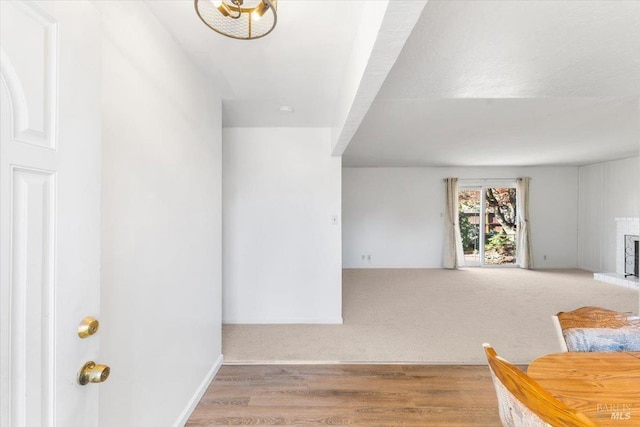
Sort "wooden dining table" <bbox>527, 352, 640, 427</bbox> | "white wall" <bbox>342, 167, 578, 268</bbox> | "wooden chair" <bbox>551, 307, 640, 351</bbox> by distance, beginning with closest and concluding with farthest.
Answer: "wooden dining table" <bbox>527, 352, 640, 427</bbox> < "wooden chair" <bbox>551, 307, 640, 351</bbox> < "white wall" <bbox>342, 167, 578, 268</bbox>

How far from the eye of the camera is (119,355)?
1260 mm

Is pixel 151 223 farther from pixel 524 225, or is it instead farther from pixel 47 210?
pixel 524 225

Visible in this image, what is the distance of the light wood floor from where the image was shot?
1.91m

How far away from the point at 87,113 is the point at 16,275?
1.53ft

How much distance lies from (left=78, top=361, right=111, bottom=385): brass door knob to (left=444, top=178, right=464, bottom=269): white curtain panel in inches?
272

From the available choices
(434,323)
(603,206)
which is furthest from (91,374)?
(603,206)

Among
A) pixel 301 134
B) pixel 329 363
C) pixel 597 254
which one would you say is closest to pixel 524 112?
pixel 301 134

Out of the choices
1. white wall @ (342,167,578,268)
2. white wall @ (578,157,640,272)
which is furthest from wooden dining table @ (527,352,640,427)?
white wall @ (578,157,640,272)

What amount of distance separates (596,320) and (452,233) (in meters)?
5.55

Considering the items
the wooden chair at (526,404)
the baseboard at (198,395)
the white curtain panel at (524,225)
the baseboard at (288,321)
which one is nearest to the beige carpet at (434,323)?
the baseboard at (288,321)

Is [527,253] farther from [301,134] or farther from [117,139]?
[117,139]

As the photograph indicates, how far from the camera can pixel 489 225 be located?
22.7ft

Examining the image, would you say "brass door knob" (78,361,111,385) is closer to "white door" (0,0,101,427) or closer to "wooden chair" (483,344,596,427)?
"white door" (0,0,101,427)

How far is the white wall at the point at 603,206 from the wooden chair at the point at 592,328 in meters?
5.99
